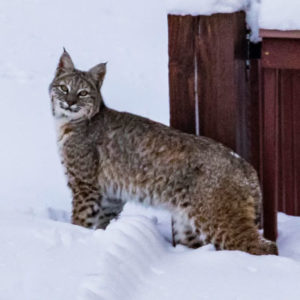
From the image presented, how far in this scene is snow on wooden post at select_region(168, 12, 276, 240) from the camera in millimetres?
5039

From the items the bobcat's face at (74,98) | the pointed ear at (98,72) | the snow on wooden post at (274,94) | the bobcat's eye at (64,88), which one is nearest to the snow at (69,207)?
the snow on wooden post at (274,94)

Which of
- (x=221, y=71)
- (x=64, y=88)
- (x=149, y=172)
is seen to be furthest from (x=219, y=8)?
(x=64, y=88)

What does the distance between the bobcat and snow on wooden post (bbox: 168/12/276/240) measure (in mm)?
104

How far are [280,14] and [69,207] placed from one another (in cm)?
209

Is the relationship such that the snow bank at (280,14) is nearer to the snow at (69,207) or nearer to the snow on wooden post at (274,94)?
the snow on wooden post at (274,94)

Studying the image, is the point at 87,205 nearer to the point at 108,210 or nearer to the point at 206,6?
the point at 108,210

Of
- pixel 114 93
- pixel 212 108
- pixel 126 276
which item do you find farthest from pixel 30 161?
pixel 126 276

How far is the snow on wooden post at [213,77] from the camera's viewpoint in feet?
16.5

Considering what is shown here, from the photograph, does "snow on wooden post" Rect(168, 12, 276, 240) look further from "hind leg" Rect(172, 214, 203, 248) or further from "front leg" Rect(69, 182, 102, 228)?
"front leg" Rect(69, 182, 102, 228)

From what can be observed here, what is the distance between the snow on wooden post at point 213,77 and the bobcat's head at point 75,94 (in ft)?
2.38

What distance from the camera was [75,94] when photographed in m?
5.77

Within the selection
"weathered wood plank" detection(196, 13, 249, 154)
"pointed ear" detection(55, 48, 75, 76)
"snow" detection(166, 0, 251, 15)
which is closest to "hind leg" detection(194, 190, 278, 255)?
"weathered wood plank" detection(196, 13, 249, 154)

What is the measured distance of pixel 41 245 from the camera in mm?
4574

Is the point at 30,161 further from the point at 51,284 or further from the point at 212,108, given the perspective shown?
the point at 51,284
